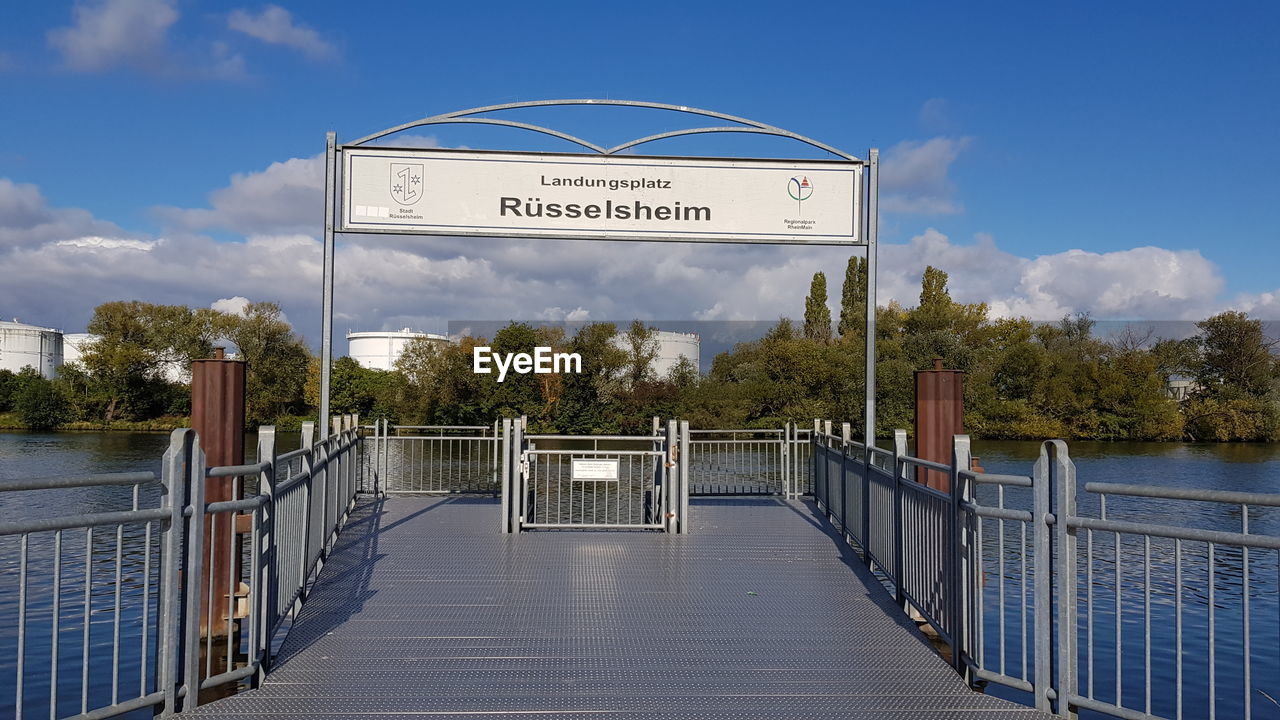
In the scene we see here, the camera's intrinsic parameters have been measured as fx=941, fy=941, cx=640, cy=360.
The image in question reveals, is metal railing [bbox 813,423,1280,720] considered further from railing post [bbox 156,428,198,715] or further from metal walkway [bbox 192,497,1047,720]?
railing post [bbox 156,428,198,715]

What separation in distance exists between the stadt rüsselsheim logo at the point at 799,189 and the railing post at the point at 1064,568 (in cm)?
749

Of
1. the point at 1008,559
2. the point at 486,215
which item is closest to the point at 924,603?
the point at 486,215

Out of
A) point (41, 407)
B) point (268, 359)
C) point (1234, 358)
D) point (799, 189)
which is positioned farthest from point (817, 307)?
point (799, 189)

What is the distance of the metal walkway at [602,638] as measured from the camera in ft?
15.8

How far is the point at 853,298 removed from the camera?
64.2 m

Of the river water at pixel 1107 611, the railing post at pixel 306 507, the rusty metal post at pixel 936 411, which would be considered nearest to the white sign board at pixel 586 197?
the rusty metal post at pixel 936 411

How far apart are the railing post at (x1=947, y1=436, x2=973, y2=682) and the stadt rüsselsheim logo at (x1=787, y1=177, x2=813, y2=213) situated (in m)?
6.68

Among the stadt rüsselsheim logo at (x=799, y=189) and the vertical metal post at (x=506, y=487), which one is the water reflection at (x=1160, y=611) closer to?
the stadt rüsselsheim logo at (x=799, y=189)

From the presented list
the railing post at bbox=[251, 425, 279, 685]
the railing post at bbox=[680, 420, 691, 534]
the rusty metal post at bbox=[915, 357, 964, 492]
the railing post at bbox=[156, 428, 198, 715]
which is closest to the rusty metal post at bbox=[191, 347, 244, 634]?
the railing post at bbox=[251, 425, 279, 685]

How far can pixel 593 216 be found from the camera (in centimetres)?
1155

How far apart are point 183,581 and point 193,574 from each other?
119 millimetres

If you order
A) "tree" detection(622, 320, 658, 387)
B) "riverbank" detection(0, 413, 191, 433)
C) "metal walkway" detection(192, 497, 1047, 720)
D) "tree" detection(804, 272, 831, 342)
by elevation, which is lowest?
"riverbank" detection(0, 413, 191, 433)

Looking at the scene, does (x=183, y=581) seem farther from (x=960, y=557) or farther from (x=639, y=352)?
(x=639, y=352)

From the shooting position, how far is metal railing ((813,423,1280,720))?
4.24 metres
